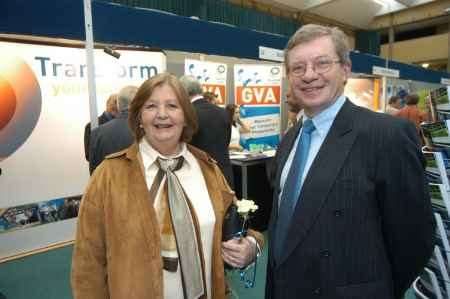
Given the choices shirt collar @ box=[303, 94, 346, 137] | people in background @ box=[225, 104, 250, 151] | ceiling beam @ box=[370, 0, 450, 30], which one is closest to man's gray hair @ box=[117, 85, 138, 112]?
shirt collar @ box=[303, 94, 346, 137]

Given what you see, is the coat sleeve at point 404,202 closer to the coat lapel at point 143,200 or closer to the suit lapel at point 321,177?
the suit lapel at point 321,177

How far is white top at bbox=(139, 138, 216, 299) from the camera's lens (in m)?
1.14

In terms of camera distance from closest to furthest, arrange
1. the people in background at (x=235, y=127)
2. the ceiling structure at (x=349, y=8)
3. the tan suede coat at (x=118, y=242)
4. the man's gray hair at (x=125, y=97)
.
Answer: the tan suede coat at (x=118, y=242)
the man's gray hair at (x=125, y=97)
the people in background at (x=235, y=127)
the ceiling structure at (x=349, y=8)

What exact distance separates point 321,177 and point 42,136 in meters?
3.23

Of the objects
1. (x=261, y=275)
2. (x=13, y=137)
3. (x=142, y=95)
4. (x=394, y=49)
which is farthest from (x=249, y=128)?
(x=394, y=49)

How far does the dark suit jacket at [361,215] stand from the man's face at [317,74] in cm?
9

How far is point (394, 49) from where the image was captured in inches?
508

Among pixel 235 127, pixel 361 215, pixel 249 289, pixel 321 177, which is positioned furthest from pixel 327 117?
pixel 235 127

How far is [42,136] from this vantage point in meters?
3.40

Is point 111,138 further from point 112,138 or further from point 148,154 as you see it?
point 148,154

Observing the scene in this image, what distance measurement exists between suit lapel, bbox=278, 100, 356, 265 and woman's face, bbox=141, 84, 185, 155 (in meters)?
0.49

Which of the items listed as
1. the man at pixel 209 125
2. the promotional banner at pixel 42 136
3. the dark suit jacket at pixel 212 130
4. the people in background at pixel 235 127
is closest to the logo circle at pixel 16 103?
the promotional banner at pixel 42 136

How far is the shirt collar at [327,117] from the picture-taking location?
1.08 meters

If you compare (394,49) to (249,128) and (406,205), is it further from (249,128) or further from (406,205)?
(406,205)
